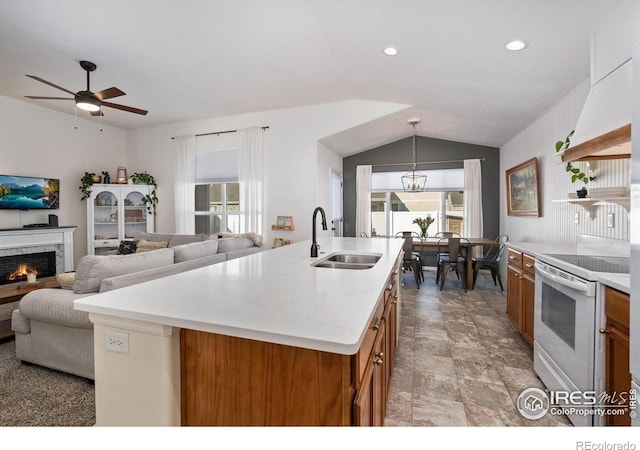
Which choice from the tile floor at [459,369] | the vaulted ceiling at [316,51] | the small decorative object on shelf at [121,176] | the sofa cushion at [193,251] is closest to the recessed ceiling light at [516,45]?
the vaulted ceiling at [316,51]

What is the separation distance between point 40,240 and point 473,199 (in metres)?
7.56

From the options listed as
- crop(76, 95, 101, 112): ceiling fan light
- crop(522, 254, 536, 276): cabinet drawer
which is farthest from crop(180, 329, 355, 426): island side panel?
crop(76, 95, 101, 112): ceiling fan light

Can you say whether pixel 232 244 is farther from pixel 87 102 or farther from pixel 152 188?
pixel 152 188

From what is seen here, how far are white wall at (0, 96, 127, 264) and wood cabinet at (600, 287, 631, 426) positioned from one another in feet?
22.6

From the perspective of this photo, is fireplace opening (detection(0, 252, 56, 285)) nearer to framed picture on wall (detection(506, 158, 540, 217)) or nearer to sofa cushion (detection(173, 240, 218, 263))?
sofa cushion (detection(173, 240, 218, 263))

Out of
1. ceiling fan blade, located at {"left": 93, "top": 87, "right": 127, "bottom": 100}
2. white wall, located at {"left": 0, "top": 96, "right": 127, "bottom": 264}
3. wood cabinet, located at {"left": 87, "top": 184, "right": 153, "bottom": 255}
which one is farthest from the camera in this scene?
wood cabinet, located at {"left": 87, "top": 184, "right": 153, "bottom": 255}

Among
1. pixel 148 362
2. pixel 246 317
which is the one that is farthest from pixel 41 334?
pixel 246 317

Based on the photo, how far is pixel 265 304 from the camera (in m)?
1.10

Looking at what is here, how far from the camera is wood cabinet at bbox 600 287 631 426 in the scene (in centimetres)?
139

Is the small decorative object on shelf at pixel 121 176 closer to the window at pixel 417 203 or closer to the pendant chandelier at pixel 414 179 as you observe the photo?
→ the window at pixel 417 203

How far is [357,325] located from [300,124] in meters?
4.74

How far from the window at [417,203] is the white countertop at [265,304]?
5.30 metres

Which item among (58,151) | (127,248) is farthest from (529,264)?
(58,151)

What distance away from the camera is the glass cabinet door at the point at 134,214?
5875 mm
